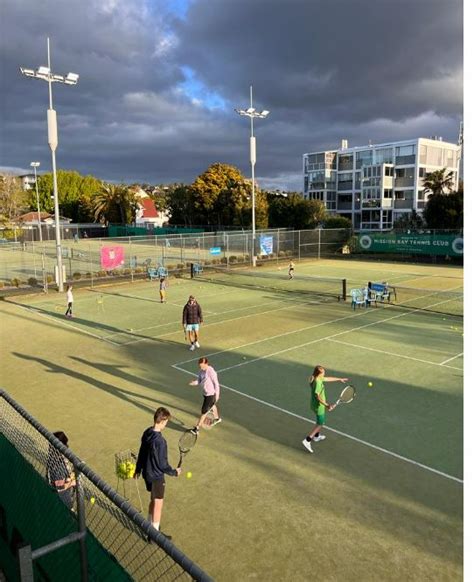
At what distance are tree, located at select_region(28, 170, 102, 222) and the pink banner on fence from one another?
73101 mm

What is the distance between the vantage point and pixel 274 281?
3275 centimetres

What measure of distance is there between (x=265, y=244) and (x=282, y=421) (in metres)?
34.2

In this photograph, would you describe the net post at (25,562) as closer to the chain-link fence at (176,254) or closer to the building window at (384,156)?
the chain-link fence at (176,254)

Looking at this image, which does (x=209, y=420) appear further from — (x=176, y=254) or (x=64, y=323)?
(x=176, y=254)

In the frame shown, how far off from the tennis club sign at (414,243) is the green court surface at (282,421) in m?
22.7

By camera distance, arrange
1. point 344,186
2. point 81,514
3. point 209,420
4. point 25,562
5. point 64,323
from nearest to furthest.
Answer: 1. point 25,562
2. point 81,514
3. point 209,420
4. point 64,323
5. point 344,186

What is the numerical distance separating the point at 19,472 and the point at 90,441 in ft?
13.7

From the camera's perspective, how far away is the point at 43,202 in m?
108

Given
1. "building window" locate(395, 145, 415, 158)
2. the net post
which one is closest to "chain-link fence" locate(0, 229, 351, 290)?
the net post

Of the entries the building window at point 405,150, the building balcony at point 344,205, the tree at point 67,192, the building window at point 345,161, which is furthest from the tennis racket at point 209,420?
the tree at point 67,192

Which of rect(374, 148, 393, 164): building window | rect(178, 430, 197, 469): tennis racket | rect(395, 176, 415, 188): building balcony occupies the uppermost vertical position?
rect(374, 148, 393, 164): building window

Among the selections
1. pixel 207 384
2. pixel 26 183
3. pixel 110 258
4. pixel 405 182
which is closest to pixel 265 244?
pixel 110 258

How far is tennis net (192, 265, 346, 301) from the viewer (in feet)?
92.9

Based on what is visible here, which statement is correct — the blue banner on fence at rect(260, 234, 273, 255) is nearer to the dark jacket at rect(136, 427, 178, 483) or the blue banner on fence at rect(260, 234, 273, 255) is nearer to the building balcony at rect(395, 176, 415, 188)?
the dark jacket at rect(136, 427, 178, 483)
